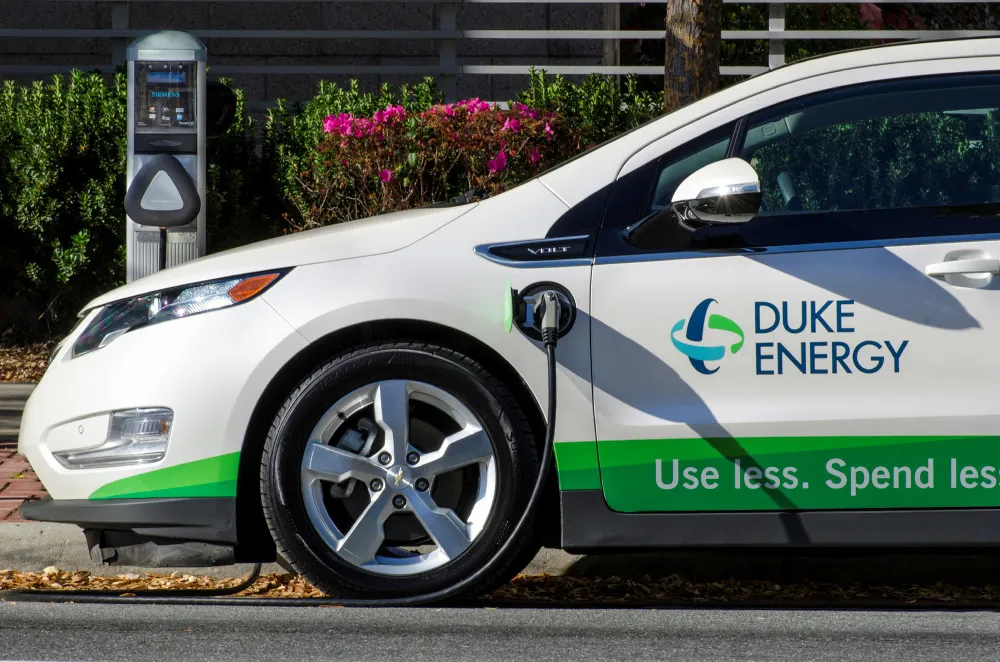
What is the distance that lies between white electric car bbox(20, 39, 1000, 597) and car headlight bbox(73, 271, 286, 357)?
0.01 metres

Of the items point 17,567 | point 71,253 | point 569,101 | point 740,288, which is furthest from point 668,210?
point 71,253

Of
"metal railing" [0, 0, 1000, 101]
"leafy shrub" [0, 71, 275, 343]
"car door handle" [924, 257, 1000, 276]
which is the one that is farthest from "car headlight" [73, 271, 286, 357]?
"metal railing" [0, 0, 1000, 101]

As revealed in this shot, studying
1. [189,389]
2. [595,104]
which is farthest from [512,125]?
[189,389]

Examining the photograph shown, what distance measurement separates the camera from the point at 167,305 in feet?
13.8

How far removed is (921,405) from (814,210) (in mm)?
645

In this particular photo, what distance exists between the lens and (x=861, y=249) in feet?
13.1

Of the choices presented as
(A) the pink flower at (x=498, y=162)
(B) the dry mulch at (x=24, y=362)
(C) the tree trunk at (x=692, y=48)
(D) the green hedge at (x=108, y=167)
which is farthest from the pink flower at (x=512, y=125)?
(B) the dry mulch at (x=24, y=362)

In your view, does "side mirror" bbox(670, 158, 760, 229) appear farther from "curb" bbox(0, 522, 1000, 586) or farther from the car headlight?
"curb" bbox(0, 522, 1000, 586)

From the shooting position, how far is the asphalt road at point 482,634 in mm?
3715

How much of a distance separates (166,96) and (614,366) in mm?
2508

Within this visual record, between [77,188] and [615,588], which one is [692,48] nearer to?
[615,588]

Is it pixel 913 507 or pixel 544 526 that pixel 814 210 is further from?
pixel 544 526

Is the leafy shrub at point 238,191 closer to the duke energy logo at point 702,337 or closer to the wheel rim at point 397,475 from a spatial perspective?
the wheel rim at point 397,475

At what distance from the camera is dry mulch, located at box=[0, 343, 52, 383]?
8.68 meters
